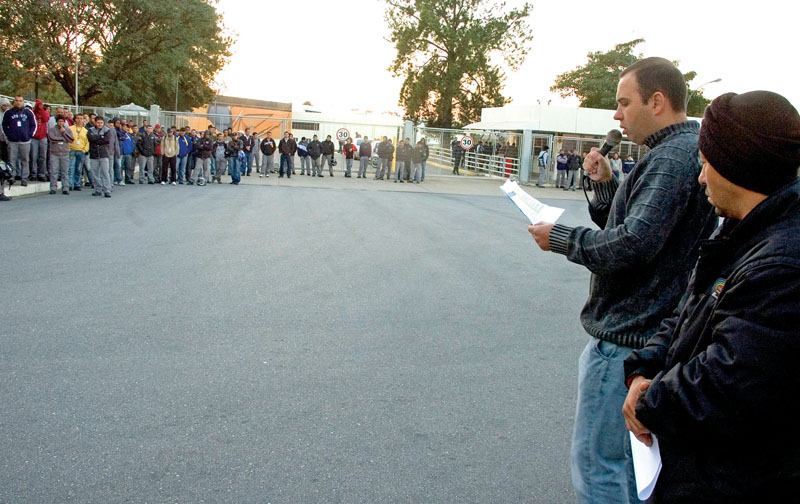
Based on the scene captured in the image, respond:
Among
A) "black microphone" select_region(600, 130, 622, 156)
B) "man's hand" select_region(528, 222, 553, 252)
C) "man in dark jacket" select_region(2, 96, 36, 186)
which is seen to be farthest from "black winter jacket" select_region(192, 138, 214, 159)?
"man's hand" select_region(528, 222, 553, 252)

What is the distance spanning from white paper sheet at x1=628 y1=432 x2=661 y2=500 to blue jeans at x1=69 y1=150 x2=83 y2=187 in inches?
674

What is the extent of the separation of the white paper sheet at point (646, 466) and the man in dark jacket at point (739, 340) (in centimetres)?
2

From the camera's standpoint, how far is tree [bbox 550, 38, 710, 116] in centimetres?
6612

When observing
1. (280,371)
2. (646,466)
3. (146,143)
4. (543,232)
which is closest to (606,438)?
(646,466)

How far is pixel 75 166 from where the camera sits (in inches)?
643

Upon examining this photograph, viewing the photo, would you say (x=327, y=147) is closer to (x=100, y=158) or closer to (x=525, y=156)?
(x=525, y=156)

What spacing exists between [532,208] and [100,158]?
49.6ft

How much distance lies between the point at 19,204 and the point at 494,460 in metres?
12.7

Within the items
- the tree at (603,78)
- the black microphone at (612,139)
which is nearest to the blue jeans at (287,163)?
the black microphone at (612,139)

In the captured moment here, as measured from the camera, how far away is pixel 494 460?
139 inches

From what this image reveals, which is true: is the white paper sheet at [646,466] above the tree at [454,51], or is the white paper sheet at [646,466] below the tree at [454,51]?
below

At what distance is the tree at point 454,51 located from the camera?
48.4m

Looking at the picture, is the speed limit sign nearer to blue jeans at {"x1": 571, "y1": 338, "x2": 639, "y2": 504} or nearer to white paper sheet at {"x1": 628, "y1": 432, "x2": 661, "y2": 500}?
blue jeans at {"x1": 571, "y1": 338, "x2": 639, "y2": 504}

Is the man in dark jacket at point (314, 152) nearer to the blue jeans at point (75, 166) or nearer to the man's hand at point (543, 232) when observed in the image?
the blue jeans at point (75, 166)
